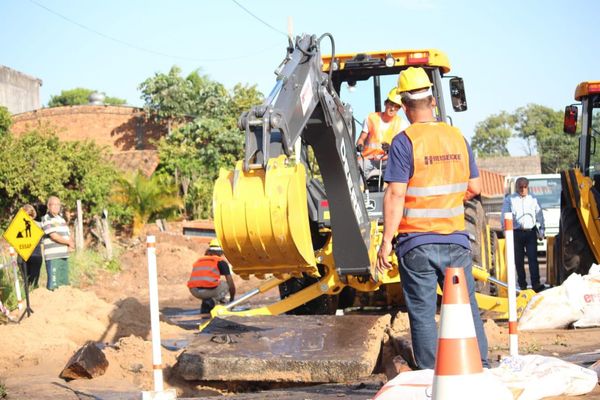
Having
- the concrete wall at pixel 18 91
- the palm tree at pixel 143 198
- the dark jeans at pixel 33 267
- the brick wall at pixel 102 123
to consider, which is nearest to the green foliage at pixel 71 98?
the concrete wall at pixel 18 91

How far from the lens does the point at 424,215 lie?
558 cm

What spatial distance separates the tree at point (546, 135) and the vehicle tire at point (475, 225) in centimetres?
4307

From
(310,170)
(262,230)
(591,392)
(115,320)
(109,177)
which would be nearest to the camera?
(591,392)

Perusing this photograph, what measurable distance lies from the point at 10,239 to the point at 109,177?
13.1 metres

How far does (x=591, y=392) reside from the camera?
17.9 feet

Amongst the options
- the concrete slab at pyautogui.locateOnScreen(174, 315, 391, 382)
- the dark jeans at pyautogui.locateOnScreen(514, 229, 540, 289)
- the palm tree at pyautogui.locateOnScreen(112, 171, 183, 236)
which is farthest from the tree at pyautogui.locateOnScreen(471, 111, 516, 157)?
the concrete slab at pyautogui.locateOnScreen(174, 315, 391, 382)

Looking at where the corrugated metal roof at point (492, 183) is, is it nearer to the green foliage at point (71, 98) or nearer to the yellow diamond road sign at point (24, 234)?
the yellow diamond road sign at point (24, 234)

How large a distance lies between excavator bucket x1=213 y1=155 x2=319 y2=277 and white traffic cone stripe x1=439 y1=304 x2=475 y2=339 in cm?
217

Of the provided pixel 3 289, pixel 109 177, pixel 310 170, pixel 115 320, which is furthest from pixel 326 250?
pixel 109 177

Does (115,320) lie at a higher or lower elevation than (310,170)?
lower

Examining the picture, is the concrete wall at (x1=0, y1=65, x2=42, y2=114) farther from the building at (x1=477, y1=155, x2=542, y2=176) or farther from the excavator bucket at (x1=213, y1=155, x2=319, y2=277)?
the excavator bucket at (x1=213, y1=155, x2=319, y2=277)

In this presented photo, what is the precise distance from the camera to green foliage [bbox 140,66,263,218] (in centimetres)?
3052

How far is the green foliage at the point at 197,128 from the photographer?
30.5 m

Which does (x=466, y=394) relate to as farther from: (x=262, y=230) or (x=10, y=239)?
(x=10, y=239)
